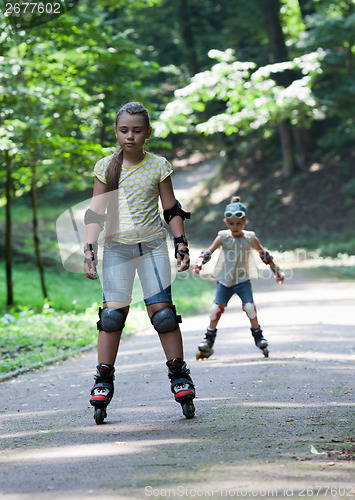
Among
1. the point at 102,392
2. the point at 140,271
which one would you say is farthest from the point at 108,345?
the point at 140,271

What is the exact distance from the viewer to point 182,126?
679 inches

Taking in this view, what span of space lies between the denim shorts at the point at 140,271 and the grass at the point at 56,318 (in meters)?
4.44

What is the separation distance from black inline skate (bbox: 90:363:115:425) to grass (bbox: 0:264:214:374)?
4.31m

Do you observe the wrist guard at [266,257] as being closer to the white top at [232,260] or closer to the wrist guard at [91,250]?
the white top at [232,260]

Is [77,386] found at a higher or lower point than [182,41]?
lower

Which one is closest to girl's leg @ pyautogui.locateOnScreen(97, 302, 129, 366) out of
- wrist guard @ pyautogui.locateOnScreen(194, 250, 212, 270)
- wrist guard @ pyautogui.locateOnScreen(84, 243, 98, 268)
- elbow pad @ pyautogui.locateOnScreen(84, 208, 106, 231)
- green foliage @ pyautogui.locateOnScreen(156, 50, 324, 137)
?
wrist guard @ pyautogui.locateOnScreen(84, 243, 98, 268)

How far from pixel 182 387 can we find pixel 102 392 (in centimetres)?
56

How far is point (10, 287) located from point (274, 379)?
38.4 ft

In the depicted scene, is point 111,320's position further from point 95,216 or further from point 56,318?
point 56,318

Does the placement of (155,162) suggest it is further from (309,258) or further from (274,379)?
(309,258)

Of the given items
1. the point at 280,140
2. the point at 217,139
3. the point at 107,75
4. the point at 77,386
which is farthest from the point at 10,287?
the point at 217,139

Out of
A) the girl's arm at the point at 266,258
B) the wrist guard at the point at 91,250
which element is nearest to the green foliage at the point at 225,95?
the girl's arm at the point at 266,258

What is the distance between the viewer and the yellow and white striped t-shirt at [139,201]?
5234 millimetres

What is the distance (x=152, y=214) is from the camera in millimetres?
5293
